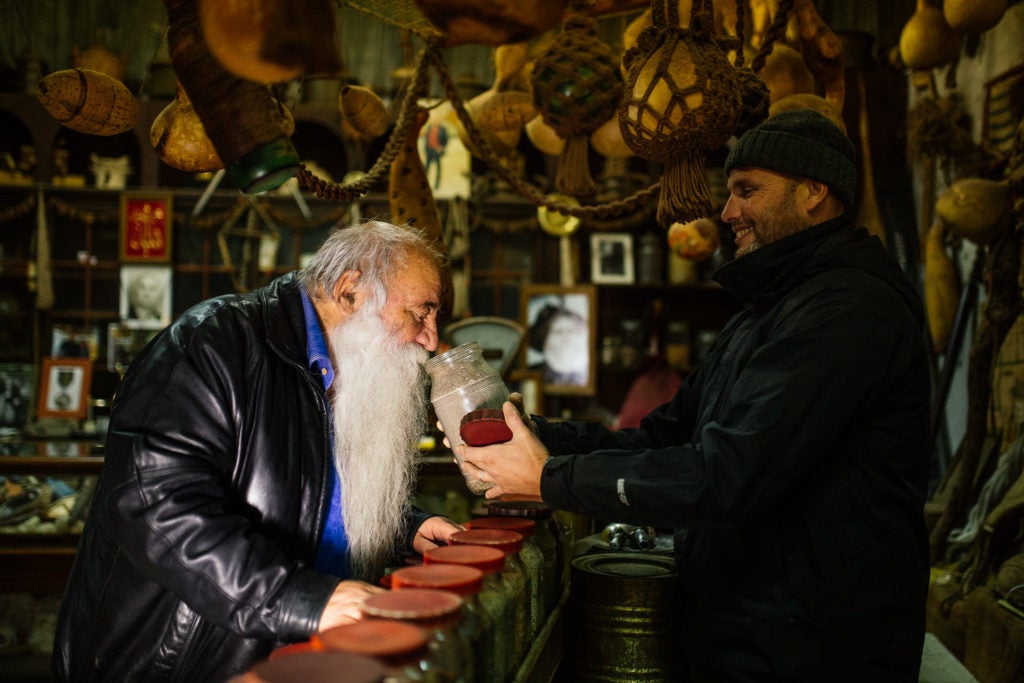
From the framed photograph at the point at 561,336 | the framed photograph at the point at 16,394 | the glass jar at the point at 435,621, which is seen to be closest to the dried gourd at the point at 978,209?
the framed photograph at the point at 561,336

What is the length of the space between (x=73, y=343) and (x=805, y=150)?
18.9 ft

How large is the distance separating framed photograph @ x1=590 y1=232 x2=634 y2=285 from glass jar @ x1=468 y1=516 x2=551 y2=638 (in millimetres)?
4726

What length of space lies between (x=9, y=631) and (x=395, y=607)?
3.58 meters

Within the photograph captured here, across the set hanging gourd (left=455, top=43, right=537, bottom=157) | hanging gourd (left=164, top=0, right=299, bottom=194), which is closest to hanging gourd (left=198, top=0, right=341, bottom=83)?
hanging gourd (left=164, top=0, right=299, bottom=194)

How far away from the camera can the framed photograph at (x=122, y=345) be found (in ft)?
20.3

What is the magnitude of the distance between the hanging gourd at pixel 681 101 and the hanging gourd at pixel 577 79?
1.12ft

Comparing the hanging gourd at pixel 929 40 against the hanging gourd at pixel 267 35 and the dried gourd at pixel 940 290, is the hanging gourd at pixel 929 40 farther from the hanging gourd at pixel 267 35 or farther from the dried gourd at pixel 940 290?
the hanging gourd at pixel 267 35

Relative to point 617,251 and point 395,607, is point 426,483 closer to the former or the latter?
point 395,607

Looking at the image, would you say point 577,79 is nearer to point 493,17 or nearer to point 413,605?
point 493,17

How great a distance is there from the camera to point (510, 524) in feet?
6.04

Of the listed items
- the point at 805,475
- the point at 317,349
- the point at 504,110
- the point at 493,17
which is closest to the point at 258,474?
the point at 317,349

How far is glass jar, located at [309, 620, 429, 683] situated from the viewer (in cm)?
101

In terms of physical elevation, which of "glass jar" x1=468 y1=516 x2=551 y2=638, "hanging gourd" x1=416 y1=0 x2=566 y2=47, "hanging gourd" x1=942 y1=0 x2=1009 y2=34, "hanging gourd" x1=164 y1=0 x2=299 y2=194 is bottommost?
"glass jar" x1=468 y1=516 x2=551 y2=638

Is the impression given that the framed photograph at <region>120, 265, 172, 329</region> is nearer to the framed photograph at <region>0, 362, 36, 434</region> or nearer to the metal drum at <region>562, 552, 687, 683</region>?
the framed photograph at <region>0, 362, 36, 434</region>
